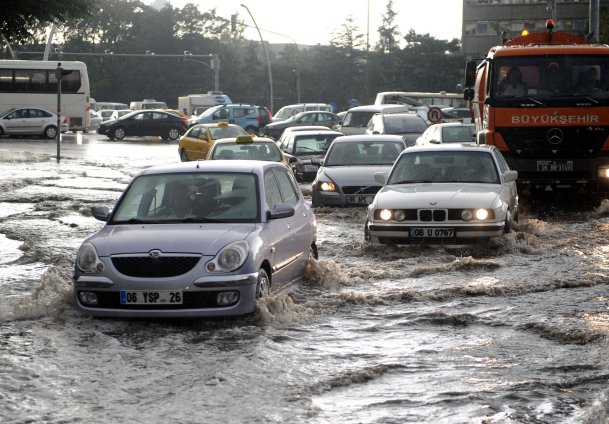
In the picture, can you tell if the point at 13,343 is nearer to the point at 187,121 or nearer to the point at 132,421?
the point at 132,421

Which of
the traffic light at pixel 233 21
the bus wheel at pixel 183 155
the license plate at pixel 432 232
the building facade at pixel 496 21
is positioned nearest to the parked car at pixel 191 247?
the license plate at pixel 432 232

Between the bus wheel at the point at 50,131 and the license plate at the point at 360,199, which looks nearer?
the license plate at the point at 360,199

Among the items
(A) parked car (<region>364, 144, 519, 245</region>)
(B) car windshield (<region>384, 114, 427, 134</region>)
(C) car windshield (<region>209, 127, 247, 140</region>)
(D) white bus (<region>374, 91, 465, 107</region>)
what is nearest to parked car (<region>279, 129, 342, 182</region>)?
(B) car windshield (<region>384, 114, 427, 134</region>)

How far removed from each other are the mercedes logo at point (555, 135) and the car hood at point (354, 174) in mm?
2861

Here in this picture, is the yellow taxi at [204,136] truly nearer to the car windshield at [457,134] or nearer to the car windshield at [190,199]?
the car windshield at [457,134]

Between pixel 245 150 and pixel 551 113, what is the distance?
5852mm

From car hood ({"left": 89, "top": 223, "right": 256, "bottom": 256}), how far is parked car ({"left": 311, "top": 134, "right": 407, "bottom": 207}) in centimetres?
1098

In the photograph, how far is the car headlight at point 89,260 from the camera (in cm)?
997

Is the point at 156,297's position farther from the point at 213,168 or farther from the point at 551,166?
the point at 551,166

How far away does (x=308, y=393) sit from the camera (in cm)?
777

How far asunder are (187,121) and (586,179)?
41817 mm

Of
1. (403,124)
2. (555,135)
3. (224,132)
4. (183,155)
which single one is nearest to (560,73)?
(555,135)

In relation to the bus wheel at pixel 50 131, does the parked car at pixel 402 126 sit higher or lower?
higher

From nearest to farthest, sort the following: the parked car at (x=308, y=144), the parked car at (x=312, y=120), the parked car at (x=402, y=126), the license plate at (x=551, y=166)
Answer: the license plate at (x=551, y=166)
the parked car at (x=308, y=144)
the parked car at (x=402, y=126)
the parked car at (x=312, y=120)
